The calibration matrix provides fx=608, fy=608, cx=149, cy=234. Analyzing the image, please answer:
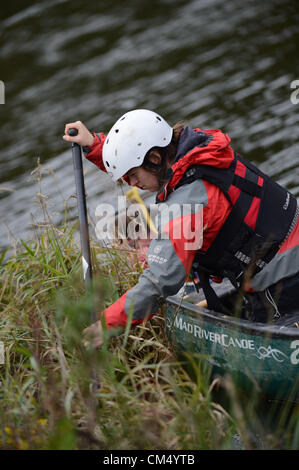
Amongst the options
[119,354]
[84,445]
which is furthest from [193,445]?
[119,354]

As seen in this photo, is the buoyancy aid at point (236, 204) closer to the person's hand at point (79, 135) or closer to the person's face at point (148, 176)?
the person's face at point (148, 176)

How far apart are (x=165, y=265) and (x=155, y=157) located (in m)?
0.85

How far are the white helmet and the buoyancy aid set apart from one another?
0.16 m

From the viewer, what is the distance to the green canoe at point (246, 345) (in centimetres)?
365

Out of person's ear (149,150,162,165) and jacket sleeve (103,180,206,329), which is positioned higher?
person's ear (149,150,162,165)

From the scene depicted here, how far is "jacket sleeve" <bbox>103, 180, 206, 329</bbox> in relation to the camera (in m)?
3.40

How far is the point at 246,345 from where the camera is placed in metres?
3.79

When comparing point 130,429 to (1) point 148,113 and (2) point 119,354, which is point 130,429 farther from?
(1) point 148,113

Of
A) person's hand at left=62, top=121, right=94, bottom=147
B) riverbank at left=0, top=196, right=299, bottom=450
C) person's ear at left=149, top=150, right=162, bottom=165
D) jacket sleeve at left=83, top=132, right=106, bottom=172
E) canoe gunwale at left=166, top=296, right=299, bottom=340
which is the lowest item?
canoe gunwale at left=166, top=296, right=299, bottom=340

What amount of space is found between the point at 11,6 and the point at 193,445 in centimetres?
1447

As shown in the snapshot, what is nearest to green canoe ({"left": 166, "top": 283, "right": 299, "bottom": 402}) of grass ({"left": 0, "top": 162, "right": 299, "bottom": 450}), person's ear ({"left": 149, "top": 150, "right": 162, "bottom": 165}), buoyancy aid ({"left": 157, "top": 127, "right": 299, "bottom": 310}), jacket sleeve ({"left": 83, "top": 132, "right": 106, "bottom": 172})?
grass ({"left": 0, "top": 162, "right": 299, "bottom": 450})

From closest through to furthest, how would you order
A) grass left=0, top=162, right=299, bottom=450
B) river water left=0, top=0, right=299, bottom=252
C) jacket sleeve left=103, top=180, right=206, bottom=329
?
1. grass left=0, top=162, right=299, bottom=450
2. jacket sleeve left=103, top=180, right=206, bottom=329
3. river water left=0, top=0, right=299, bottom=252

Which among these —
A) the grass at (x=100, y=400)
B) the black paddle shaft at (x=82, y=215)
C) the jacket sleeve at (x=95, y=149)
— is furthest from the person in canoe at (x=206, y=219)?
the jacket sleeve at (x=95, y=149)

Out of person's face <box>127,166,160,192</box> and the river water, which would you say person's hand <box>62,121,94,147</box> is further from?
the river water
